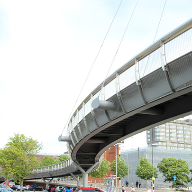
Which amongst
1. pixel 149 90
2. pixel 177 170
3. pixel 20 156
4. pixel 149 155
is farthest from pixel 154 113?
pixel 149 155

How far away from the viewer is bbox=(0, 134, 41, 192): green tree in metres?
43.8

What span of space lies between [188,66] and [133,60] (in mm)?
3351

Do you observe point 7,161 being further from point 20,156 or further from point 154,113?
point 154,113

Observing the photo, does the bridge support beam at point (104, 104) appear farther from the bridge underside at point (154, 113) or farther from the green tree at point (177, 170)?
the green tree at point (177, 170)

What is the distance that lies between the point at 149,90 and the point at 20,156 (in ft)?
122

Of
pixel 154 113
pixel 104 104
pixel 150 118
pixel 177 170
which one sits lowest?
pixel 177 170

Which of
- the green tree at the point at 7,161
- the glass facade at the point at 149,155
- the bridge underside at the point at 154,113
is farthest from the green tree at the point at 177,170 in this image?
the bridge underside at the point at 154,113

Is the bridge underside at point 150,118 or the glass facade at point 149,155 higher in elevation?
the bridge underside at point 150,118

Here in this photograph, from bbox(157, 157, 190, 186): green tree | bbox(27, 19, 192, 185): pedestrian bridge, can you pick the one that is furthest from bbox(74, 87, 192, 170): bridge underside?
bbox(157, 157, 190, 186): green tree

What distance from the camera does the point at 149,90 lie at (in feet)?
39.2

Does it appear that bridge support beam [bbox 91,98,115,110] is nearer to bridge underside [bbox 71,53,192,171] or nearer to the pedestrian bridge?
the pedestrian bridge

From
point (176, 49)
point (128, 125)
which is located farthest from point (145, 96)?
point (128, 125)

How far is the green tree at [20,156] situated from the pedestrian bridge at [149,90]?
28435mm

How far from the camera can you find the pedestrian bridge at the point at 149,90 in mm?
10320
